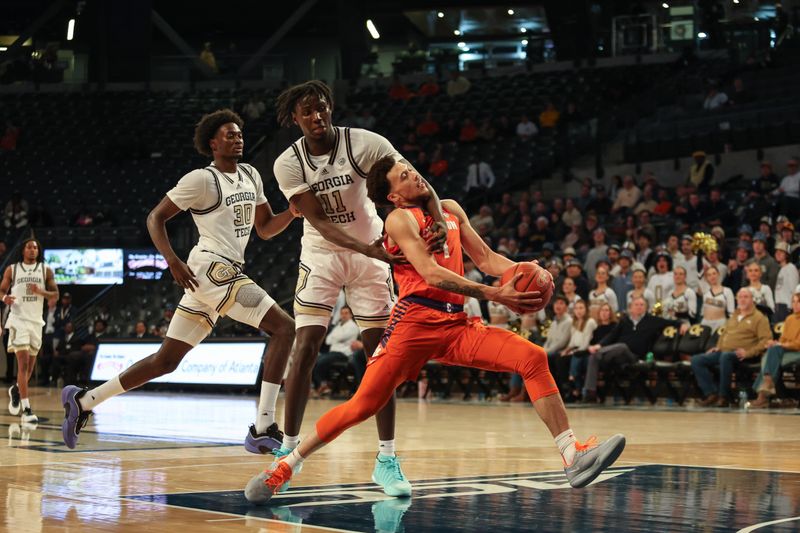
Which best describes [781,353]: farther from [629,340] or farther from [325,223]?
[325,223]

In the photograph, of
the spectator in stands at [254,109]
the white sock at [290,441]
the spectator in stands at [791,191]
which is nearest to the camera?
the white sock at [290,441]

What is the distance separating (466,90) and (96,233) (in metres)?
8.74

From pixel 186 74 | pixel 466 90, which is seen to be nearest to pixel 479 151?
pixel 466 90

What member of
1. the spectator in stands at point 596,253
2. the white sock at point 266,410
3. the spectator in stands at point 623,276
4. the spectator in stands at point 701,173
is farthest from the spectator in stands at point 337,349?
the white sock at point 266,410

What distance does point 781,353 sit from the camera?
12070 mm

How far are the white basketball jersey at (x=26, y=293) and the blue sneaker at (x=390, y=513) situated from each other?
7096mm

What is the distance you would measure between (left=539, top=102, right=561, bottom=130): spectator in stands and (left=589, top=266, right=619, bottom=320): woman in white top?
9.61 metres

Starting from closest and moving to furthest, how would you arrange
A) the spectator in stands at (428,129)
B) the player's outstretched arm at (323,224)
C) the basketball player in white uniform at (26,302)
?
1. the player's outstretched arm at (323,224)
2. the basketball player in white uniform at (26,302)
3. the spectator in stands at (428,129)

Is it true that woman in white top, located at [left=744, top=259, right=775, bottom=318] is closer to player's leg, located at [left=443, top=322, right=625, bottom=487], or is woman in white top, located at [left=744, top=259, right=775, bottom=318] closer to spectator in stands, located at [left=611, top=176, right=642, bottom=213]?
spectator in stands, located at [left=611, top=176, right=642, bottom=213]

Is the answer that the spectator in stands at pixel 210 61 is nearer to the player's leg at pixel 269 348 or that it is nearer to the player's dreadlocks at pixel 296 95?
the player's leg at pixel 269 348

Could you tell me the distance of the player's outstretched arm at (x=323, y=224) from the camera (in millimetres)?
5562

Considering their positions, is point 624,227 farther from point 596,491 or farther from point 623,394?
point 596,491

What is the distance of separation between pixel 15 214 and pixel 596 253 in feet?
47.2

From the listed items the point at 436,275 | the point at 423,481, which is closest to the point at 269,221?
the point at 423,481
